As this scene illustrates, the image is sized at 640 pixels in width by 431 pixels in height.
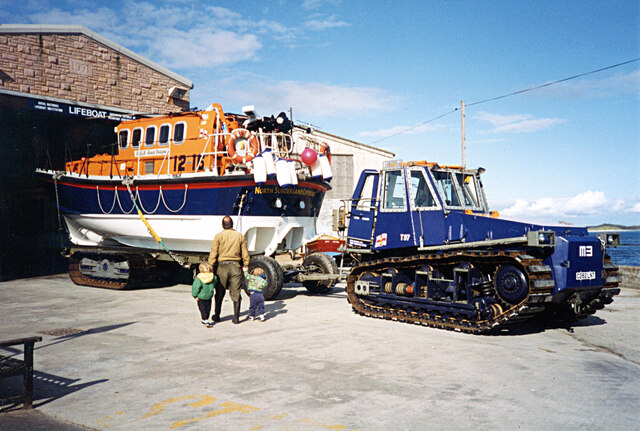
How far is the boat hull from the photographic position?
12031mm

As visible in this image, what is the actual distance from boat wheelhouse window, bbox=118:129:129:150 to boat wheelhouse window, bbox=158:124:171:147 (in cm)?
137

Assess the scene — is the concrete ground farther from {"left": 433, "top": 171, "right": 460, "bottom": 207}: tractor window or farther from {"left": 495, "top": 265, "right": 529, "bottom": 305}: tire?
{"left": 433, "top": 171, "right": 460, "bottom": 207}: tractor window

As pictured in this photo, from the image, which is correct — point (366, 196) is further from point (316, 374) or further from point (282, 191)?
point (316, 374)

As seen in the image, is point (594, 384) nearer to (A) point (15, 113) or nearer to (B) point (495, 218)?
(B) point (495, 218)

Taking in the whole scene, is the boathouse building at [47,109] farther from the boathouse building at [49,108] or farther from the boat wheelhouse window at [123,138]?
the boat wheelhouse window at [123,138]

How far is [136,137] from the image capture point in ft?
47.0

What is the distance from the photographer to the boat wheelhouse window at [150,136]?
45.6ft

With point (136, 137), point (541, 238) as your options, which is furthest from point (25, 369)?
point (136, 137)

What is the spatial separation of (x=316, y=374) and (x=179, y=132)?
9377 mm

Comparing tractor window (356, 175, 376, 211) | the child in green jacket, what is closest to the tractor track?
tractor window (356, 175, 376, 211)

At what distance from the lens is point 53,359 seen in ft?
21.0

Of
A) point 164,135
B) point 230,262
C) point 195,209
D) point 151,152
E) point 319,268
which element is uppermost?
point 164,135

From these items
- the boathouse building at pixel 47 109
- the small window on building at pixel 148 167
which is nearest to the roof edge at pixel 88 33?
the boathouse building at pixel 47 109

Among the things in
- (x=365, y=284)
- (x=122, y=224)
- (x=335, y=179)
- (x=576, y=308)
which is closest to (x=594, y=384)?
(x=576, y=308)
